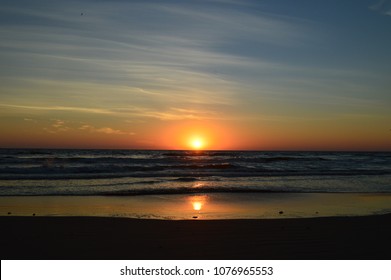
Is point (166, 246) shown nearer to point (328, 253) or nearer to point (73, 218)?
point (328, 253)

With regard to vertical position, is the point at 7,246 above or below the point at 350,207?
below

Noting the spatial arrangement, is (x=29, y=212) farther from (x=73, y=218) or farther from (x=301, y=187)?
(x=301, y=187)

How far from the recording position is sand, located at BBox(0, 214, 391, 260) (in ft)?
23.8

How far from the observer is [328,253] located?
732 centimetres

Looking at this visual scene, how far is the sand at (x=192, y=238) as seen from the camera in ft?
23.8

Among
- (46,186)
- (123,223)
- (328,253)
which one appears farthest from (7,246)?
(46,186)

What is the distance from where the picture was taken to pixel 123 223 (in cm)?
1014

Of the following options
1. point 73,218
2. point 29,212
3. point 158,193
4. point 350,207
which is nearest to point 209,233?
point 73,218

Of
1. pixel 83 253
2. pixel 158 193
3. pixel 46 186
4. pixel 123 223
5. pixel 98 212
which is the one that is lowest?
pixel 83 253

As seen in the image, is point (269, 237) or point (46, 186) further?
point (46, 186)

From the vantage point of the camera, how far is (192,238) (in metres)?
8.40
